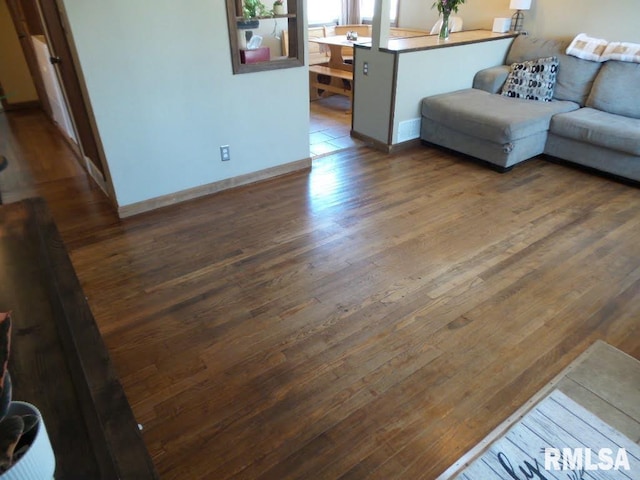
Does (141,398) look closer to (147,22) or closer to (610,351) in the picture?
(610,351)

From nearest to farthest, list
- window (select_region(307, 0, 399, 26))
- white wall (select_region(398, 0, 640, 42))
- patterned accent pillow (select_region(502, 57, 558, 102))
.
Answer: white wall (select_region(398, 0, 640, 42)) → patterned accent pillow (select_region(502, 57, 558, 102)) → window (select_region(307, 0, 399, 26))

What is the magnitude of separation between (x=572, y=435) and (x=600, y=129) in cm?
273

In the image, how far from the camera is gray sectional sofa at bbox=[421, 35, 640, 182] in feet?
11.2

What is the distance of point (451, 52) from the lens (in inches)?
160

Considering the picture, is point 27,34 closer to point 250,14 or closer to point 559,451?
point 250,14

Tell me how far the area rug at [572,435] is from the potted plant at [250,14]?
2.96 meters

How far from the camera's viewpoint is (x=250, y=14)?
3078 millimetres

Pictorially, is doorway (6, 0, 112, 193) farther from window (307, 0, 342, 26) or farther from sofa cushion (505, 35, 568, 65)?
window (307, 0, 342, 26)

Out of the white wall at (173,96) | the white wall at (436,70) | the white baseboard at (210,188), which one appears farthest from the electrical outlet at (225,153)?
the white wall at (436,70)

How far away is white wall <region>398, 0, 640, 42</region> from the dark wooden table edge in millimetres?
4865

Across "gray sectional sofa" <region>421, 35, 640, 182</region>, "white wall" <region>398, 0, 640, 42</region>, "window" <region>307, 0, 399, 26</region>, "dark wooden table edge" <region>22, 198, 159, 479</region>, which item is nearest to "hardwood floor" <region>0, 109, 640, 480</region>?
"gray sectional sofa" <region>421, 35, 640, 182</region>

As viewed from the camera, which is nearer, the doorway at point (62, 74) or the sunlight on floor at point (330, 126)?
the doorway at point (62, 74)

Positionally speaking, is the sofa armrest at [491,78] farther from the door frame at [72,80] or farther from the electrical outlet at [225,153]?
the door frame at [72,80]

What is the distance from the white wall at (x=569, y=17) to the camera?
3.84 metres
